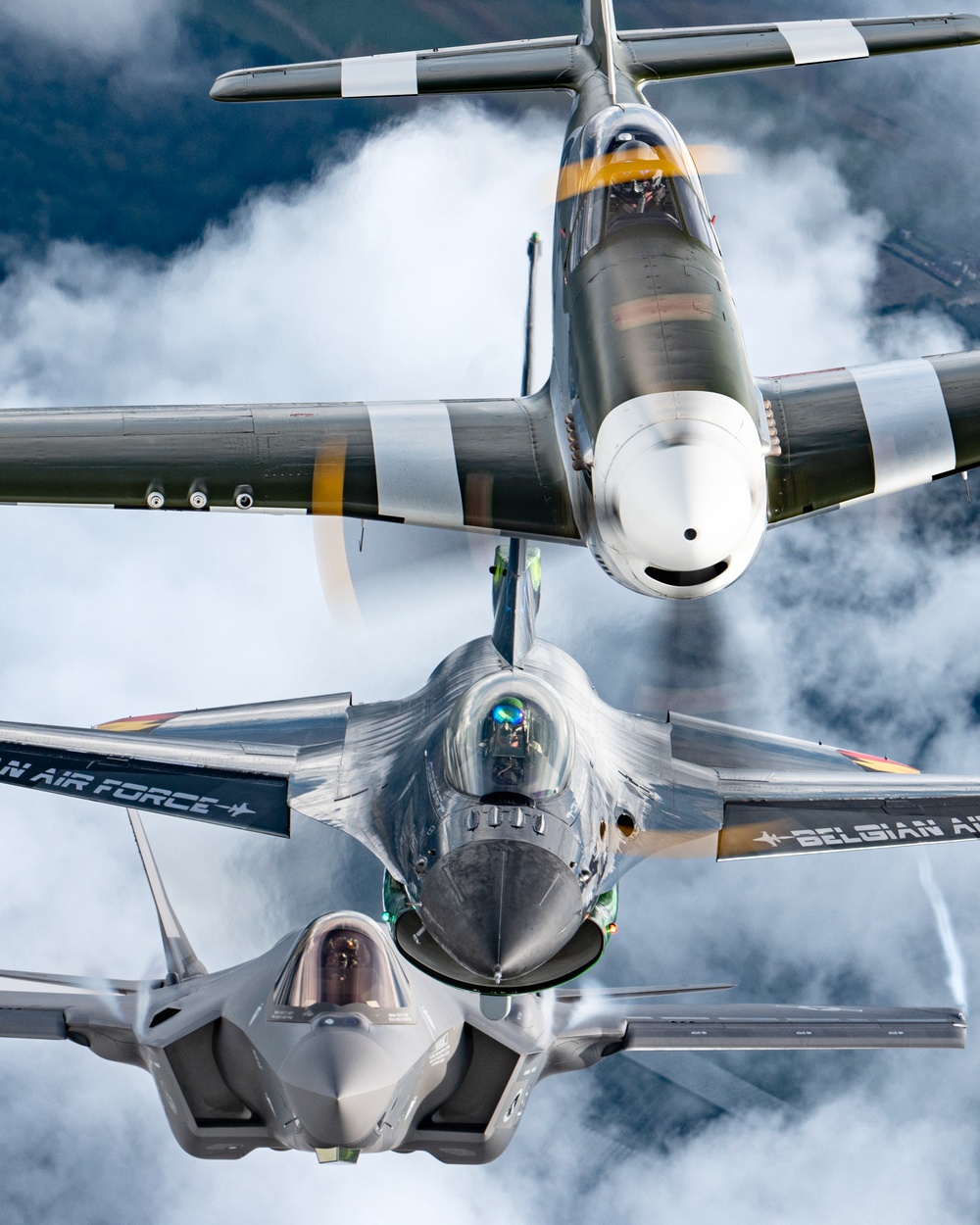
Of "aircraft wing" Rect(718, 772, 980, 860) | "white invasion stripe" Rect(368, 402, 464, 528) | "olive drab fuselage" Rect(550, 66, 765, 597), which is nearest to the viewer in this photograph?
"olive drab fuselage" Rect(550, 66, 765, 597)

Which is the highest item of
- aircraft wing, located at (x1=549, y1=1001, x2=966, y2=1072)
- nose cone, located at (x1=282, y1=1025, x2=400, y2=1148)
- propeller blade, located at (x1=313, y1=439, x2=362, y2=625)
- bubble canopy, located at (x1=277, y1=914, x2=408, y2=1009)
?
propeller blade, located at (x1=313, y1=439, x2=362, y2=625)

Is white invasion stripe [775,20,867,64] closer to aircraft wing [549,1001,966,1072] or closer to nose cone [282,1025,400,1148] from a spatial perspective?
aircraft wing [549,1001,966,1072]

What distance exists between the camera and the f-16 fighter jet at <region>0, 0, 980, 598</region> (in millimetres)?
13938

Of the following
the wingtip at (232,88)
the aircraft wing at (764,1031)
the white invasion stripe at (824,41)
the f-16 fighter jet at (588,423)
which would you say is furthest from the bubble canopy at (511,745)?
the white invasion stripe at (824,41)

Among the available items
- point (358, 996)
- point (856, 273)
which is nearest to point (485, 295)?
point (856, 273)

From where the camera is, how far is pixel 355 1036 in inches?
626

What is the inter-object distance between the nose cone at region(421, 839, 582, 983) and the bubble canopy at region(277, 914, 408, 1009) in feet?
7.43

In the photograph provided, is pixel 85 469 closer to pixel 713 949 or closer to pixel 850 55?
pixel 850 55

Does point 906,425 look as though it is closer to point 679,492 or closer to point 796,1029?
point 679,492

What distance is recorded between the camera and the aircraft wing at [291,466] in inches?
595

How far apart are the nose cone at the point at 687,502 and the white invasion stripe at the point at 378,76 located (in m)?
8.14

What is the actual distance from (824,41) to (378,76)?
632 cm

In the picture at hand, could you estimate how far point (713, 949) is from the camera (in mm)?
36219

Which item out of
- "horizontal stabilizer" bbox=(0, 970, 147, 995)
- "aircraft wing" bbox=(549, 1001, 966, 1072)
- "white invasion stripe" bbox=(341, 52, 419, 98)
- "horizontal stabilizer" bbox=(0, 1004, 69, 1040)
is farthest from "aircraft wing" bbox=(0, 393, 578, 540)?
"aircraft wing" bbox=(549, 1001, 966, 1072)
